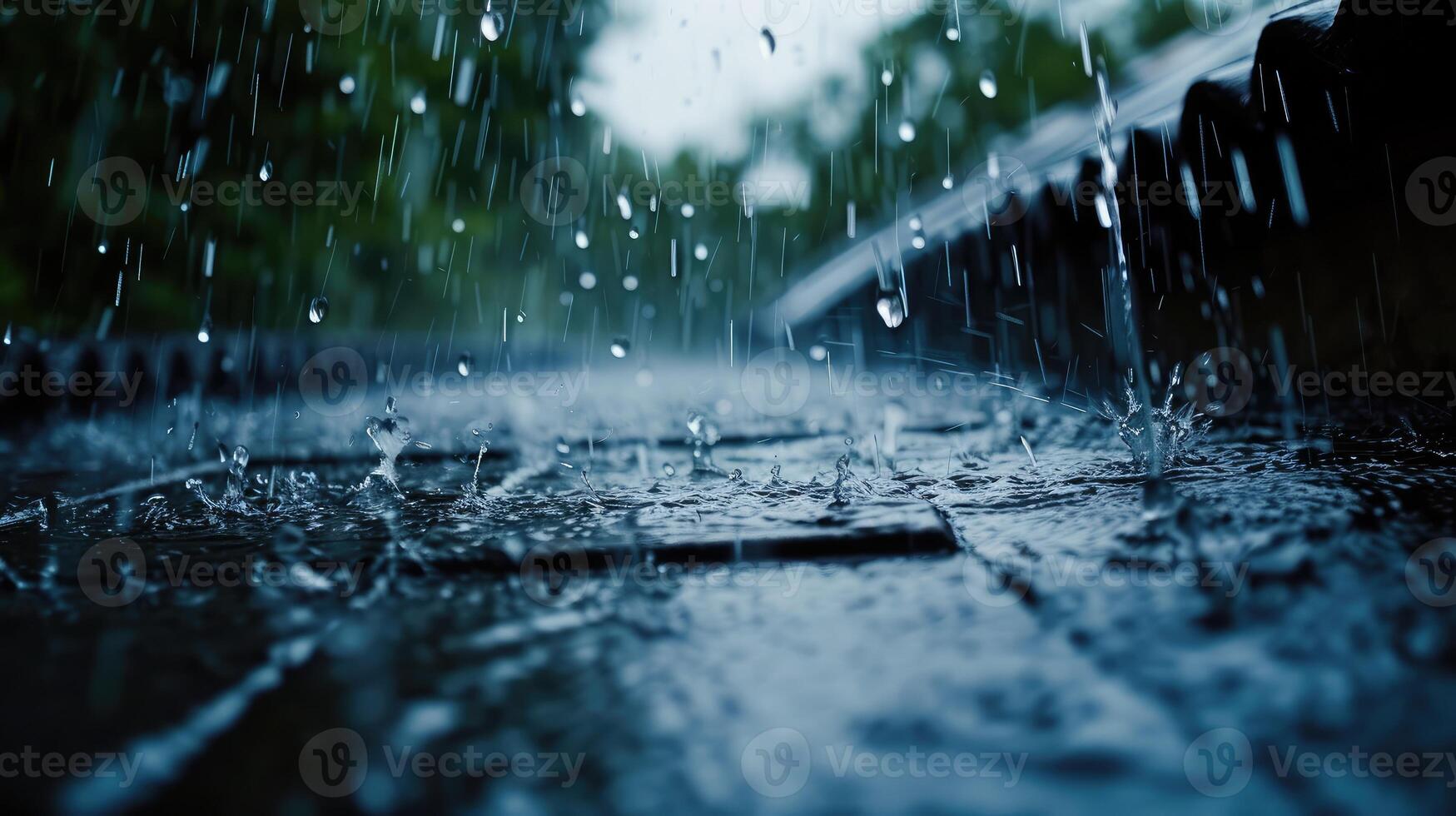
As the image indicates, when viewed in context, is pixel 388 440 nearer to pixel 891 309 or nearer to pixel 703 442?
pixel 703 442

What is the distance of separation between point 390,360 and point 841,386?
12.0 feet

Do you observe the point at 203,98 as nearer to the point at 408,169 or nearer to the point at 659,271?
the point at 408,169

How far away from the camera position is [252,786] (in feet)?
1.82

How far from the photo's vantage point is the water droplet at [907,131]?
1694 centimetres

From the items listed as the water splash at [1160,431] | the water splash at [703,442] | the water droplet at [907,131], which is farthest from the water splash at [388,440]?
the water droplet at [907,131]

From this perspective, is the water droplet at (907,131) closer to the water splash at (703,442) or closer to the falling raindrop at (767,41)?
the falling raindrop at (767,41)

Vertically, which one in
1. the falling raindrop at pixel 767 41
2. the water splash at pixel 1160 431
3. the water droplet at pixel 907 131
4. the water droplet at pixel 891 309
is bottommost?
the water splash at pixel 1160 431

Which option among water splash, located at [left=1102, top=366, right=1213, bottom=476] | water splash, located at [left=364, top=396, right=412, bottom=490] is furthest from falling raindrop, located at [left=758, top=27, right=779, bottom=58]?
water splash, located at [left=364, top=396, right=412, bottom=490]

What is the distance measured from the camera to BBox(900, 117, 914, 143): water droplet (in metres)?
16.9

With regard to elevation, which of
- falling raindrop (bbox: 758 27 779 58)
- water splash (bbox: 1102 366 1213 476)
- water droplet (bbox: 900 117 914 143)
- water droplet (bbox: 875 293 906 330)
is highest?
water droplet (bbox: 900 117 914 143)

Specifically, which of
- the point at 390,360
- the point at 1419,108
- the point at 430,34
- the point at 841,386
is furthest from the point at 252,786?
the point at 430,34

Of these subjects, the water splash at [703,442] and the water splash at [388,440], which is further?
the water splash at [388,440]

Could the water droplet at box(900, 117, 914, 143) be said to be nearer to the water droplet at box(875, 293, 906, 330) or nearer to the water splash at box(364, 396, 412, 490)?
the water droplet at box(875, 293, 906, 330)

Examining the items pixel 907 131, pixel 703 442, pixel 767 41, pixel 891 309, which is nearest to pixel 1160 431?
pixel 703 442
